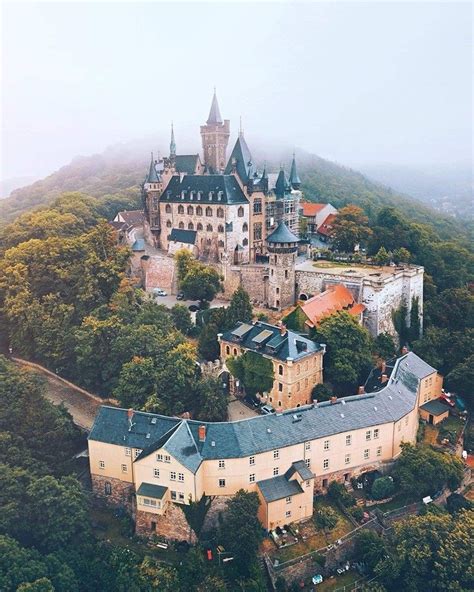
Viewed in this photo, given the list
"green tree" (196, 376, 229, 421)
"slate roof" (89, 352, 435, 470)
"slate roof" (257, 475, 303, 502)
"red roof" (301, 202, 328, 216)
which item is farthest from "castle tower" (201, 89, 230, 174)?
"slate roof" (257, 475, 303, 502)

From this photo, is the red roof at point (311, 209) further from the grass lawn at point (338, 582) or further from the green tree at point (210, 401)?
the grass lawn at point (338, 582)

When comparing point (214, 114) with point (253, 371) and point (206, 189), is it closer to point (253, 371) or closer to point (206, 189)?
point (206, 189)

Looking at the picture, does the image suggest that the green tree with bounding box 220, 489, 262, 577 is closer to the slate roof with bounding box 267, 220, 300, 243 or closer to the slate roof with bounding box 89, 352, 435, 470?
the slate roof with bounding box 89, 352, 435, 470

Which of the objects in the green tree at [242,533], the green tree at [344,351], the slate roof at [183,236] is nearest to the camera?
the green tree at [242,533]

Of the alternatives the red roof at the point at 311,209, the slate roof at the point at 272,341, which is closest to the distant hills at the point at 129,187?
the red roof at the point at 311,209

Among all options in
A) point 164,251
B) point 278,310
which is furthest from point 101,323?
point 164,251

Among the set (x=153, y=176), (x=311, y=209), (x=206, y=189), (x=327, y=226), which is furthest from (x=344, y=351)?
(x=311, y=209)
